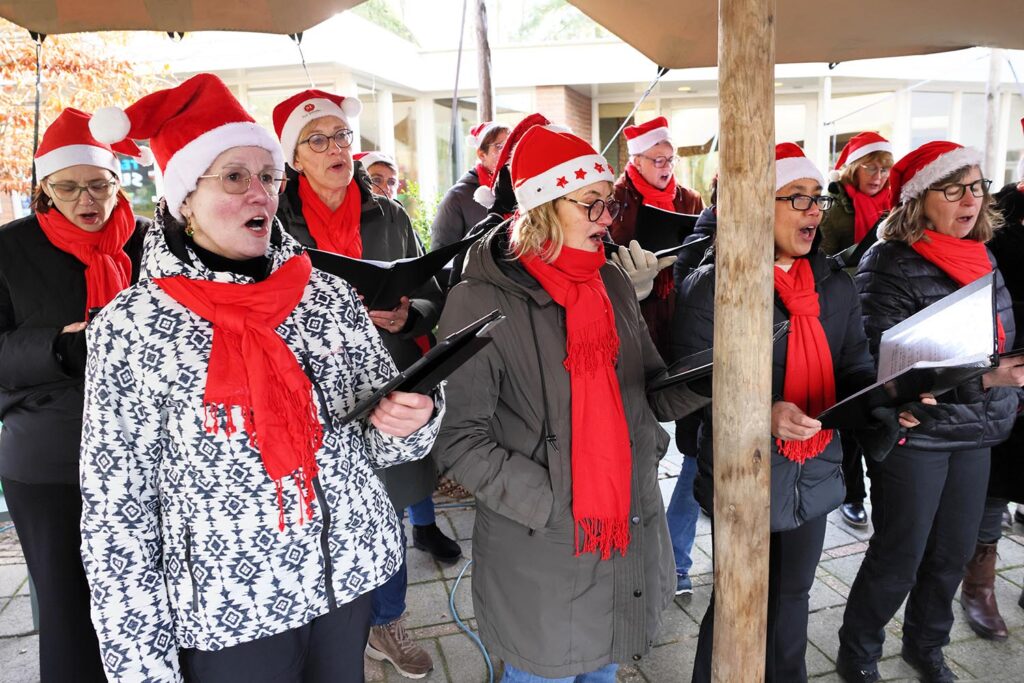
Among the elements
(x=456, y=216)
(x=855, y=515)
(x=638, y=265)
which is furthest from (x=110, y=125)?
(x=855, y=515)

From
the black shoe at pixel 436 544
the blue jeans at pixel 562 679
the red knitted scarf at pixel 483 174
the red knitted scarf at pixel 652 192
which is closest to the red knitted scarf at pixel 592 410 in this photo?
the blue jeans at pixel 562 679

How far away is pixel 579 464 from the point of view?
200 cm

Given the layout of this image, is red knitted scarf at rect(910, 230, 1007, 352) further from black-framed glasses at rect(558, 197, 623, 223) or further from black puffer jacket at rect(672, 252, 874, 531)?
black-framed glasses at rect(558, 197, 623, 223)

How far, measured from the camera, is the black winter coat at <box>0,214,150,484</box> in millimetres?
2418

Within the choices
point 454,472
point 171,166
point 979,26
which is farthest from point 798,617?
point 979,26

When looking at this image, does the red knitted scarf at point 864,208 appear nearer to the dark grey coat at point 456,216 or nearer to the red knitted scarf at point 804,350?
the dark grey coat at point 456,216

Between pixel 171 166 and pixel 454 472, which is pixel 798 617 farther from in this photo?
pixel 171 166

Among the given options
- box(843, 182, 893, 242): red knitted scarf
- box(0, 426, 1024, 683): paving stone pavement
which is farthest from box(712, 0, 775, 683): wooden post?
box(843, 182, 893, 242): red knitted scarf

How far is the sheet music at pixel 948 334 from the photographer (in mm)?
1794

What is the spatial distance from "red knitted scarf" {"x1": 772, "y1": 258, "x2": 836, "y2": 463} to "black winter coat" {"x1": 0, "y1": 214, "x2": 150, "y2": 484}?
2.33 metres

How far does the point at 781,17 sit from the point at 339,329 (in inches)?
131

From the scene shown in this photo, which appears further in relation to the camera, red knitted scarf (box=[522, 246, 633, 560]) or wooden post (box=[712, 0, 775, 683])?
Result: red knitted scarf (box=[522, 246, 633, 560])

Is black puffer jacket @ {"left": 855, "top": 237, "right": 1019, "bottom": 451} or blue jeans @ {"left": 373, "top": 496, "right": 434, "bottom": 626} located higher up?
black puffer jacket @ {"left": 855, "top": 237, "right": 1019, "bottom": 451}

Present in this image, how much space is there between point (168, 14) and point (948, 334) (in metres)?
3.79
